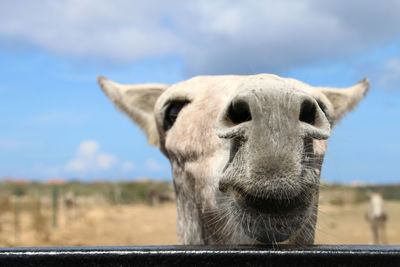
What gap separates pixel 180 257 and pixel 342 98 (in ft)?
10.5

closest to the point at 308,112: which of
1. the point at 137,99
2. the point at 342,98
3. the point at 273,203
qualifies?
the point at 273,203

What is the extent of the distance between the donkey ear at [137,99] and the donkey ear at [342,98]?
67.8 inches

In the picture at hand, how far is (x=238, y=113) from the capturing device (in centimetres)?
198

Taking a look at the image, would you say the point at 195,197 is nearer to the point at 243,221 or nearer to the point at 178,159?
the point at 178,159

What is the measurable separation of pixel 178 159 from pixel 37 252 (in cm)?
184

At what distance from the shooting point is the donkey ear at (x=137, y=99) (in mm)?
4535

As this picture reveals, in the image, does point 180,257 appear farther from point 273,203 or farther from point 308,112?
point 308,112

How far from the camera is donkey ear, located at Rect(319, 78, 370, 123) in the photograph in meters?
4.20

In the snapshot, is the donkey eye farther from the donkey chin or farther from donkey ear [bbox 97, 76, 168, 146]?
the donkey chin

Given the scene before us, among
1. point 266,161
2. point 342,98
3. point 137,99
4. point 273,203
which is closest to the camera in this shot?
point 266,161

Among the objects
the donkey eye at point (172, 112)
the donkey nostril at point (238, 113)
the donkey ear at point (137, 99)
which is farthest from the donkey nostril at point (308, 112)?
the donkey ear at point (137, 99)

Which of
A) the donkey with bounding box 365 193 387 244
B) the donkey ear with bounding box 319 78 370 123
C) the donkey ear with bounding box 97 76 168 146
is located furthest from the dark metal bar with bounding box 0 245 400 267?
the donkey with bounding box 365 193 387 244

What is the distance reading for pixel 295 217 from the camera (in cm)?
196

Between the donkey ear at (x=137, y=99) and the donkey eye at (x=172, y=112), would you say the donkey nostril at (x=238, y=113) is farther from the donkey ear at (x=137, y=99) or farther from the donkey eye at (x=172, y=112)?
the donkey ear at (x=137, y=99)
